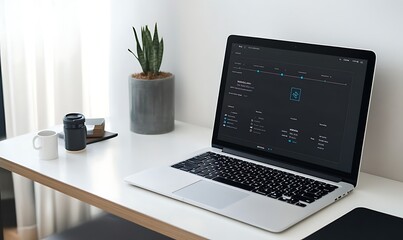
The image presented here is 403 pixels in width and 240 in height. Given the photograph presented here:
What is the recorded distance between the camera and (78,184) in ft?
4.88

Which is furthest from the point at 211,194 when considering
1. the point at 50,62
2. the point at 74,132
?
the point at 50,62

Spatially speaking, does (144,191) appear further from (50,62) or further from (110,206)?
(50,62)

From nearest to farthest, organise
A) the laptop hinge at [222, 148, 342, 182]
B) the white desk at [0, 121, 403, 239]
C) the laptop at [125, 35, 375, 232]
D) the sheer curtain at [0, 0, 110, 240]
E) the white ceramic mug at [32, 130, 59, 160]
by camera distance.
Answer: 1. the white desk at [0, 121, 403, 239]
2. the laptop at [125, 35, 375, 232]
3. the laptop hinge at [222, 148, 342, 182]
4. the white ceramic mug at [32, 130, 59, 160]
5. the sheer curtain at [0, 0, 110, 240]

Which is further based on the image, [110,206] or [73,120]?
[73,120]

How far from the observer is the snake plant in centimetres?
183

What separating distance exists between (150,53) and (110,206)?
59 cm

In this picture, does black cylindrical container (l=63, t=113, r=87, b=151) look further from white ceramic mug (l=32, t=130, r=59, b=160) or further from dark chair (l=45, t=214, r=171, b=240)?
dark chair (l=45, t=214, r=171, b=240)

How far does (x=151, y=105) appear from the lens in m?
1.83

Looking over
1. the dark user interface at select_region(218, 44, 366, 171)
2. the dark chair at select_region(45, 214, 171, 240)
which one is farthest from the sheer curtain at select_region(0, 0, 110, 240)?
the dark user interface at select_region(218, 44, 366, 171)

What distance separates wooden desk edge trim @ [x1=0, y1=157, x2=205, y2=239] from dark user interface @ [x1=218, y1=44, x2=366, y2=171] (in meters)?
0.42

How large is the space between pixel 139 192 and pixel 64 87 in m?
0.88

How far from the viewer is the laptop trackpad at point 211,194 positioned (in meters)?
1.36

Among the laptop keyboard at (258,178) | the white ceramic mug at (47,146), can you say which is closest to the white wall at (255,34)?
the laptop keyboard at (258,178)

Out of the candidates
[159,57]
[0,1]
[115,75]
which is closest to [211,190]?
[159,57]
